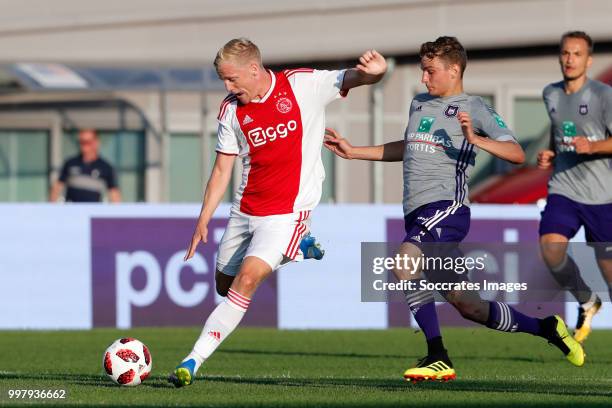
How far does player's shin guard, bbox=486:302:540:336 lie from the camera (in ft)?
30.0

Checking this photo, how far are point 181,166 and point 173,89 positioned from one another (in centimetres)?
311

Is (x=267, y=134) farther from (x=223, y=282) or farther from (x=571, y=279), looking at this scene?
(x=571, y=279)

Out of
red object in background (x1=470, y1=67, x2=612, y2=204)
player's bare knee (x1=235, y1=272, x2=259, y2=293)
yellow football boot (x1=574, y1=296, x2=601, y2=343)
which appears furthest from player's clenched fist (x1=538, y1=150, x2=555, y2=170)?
red object in background (x1=470, y1=67, x2=612, y2=204)

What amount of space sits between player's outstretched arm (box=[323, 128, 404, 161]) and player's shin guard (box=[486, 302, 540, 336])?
1.16 m

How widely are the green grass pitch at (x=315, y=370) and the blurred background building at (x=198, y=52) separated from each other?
7.96 m

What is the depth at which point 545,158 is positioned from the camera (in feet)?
35.5

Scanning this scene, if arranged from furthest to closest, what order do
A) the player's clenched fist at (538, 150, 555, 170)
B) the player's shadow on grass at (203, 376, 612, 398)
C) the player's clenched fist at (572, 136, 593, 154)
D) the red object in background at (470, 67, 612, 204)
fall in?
the red object in background at (470, 67, 612, 204) → the player's clenched fist at (538, 150, 555, 170) → the player's clenched fist at (572, 136, 593, 154) → the player's shadow on grass at (203, 376, 612, 398)

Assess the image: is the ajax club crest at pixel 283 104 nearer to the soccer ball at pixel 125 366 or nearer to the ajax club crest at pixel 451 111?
the ajax club crest at pixel 451 111

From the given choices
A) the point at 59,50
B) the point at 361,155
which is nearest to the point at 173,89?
the point at 59,50

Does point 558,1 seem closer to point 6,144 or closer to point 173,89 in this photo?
point 173,89

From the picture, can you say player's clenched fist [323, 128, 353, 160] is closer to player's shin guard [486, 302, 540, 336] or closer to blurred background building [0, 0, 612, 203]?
player's shin guard [486, 302, 540, 336]

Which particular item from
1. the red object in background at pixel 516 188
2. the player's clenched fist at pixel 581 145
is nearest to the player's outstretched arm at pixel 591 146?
the player's clenched fist at pixel 581 145

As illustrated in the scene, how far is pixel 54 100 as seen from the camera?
22.6 metres

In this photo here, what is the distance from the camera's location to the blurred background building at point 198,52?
22188mm
